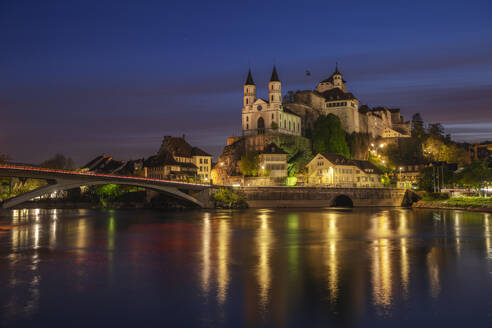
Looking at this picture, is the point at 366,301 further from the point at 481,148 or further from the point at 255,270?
the point at 481,148

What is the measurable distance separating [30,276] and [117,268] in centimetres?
382

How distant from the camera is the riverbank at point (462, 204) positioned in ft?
208

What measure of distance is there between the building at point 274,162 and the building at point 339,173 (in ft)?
19.4

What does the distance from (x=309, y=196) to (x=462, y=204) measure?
24.8 m

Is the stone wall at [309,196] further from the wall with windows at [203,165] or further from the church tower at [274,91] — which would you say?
the wall with windows at [203,165]

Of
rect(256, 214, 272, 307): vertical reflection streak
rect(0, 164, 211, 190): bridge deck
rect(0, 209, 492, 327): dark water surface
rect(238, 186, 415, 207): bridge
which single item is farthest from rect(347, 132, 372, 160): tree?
rect(0, 209, 492, 327): dark water surface

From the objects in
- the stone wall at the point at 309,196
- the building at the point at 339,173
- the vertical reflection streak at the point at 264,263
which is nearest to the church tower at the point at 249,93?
the building at the point at 339,173

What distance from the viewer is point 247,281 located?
18.3m

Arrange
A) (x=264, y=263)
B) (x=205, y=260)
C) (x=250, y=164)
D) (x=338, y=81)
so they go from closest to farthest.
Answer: (x=264, y=263) → (x=205, y=260) → (x=250, y=164) → (x=338, y=81)

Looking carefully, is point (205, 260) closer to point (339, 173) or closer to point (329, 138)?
point (339, 173)

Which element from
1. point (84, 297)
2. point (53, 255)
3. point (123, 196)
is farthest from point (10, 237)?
point (123, 196)

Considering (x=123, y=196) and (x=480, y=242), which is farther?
(x=123, y=196)

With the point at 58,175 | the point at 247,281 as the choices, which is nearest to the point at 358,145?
the point at 58,175

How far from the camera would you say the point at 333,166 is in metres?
92.1
